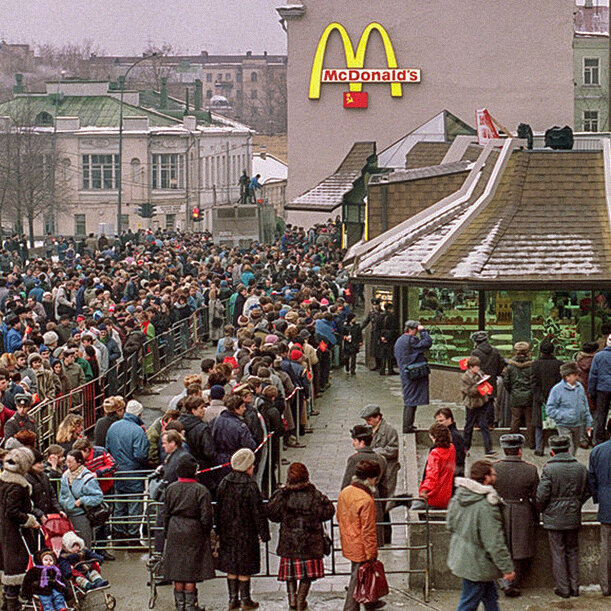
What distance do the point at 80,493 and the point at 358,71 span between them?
4917 centimetres

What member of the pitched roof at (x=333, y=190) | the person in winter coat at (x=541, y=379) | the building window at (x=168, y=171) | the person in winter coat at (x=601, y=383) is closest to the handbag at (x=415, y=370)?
the person in winter coat at (x=541, y=379)

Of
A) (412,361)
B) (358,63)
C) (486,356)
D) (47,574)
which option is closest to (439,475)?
(47,574)

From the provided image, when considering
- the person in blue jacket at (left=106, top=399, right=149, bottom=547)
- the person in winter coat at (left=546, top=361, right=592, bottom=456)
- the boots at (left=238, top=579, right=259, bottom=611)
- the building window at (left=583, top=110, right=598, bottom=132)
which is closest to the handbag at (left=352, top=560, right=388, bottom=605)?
the boots at (left=238, top=579, right=259, bottom=611)

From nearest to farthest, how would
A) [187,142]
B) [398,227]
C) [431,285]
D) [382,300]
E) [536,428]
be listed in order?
[536,428], [431,285], [398,227], [382,300], [187,142]

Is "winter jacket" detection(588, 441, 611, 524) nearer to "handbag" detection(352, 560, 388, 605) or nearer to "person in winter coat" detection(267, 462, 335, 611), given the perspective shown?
"handbag" detection(352, 560, 388, 605)

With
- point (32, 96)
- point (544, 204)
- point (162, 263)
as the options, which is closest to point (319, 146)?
point (162, 263)

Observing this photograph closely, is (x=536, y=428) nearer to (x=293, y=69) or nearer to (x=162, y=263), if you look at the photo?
(x=162, y=263)

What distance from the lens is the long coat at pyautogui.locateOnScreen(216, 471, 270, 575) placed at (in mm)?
12766

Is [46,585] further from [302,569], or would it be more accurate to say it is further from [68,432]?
[68,432]

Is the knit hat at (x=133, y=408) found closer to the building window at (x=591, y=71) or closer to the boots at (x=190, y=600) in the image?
the boots at (x=190, y=600)

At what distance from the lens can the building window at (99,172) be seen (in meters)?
84.7

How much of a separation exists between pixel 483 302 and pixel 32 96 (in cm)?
7197

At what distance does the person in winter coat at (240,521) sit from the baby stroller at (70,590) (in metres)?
1.14

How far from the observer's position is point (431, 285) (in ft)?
71.4
